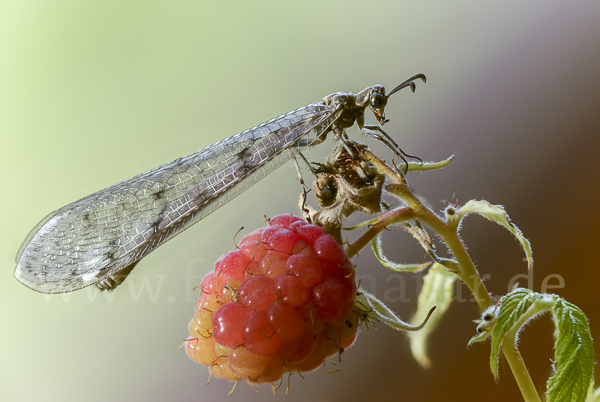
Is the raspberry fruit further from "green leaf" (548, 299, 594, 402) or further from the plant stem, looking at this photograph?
"green leaf" (548, 299, 594, 402)

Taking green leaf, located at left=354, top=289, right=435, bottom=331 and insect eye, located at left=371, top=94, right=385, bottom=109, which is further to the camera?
insect eye, located at left=371, top=94, right=385, bottom=109

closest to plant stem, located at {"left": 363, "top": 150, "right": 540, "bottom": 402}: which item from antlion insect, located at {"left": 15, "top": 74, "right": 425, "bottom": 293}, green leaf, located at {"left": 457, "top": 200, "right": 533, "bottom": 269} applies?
green leaf, located at {"left": 457, "top": 200, "right": 533, "bottom": 269}

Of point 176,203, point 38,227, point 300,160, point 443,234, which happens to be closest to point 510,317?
point 443,234

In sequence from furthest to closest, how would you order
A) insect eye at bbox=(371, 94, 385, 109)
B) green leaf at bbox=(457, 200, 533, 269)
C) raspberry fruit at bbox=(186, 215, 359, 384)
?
insect eye at bbox=(371, 94, 385, 109) → green leaf at bbox=(457, 200, 533, 269) → raspberry fruit at bbox=(186, 215, 359, 384)

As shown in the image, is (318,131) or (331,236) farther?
(318,131)

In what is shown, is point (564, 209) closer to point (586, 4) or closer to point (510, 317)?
point (586, 4)

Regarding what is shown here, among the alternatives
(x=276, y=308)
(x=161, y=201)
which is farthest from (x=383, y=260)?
(x=161, y=201)

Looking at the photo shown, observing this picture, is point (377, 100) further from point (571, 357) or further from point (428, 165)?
point (571, 357)
